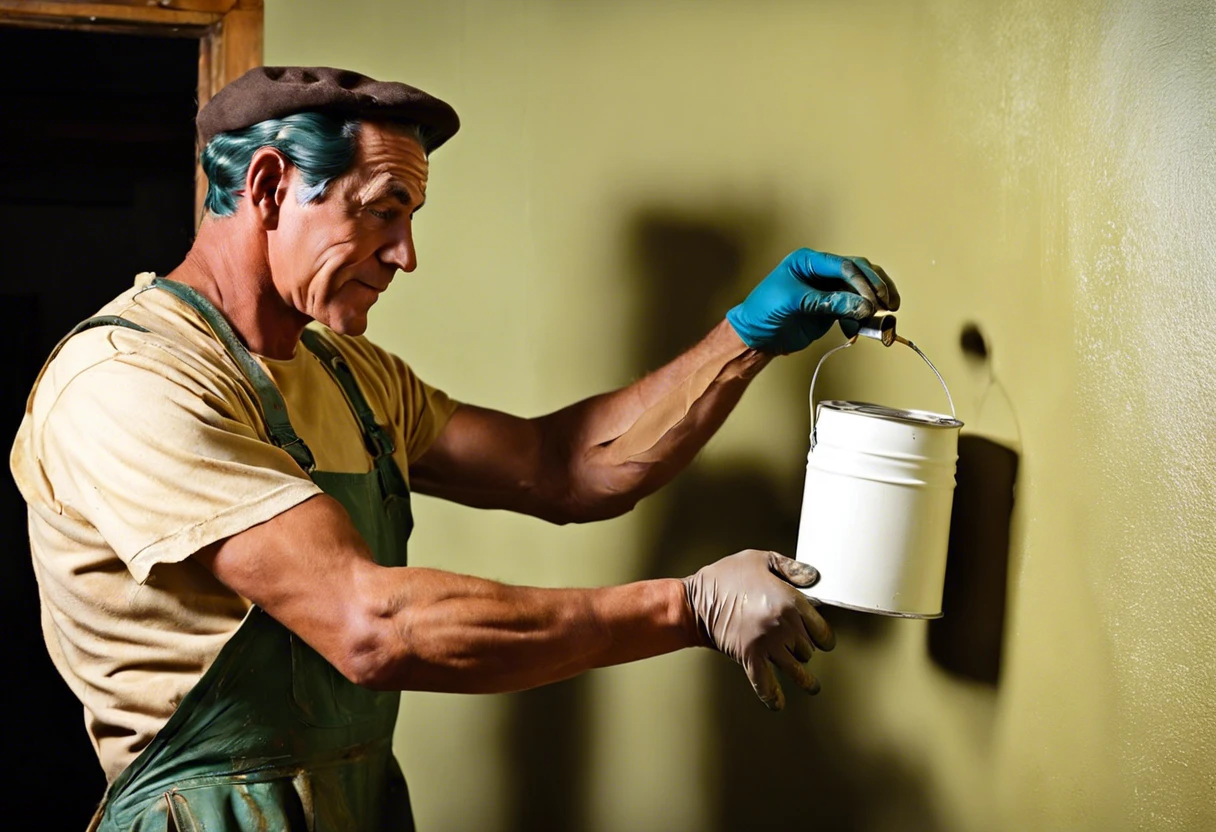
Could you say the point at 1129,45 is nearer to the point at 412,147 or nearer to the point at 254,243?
the point at 412,147

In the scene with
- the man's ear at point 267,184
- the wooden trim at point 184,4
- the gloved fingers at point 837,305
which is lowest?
the gloved fingers at point 837,305

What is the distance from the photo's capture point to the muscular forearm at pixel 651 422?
1.73 meters

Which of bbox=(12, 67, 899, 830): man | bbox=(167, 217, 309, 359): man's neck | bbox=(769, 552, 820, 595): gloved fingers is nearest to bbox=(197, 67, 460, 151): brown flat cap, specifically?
bbox=(12, 67, 899, 830): man

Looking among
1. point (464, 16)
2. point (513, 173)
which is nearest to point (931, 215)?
point (513, 173)

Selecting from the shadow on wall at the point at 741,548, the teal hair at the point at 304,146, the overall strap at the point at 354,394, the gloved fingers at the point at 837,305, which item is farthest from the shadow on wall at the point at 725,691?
the teal hair at the point at 304,146

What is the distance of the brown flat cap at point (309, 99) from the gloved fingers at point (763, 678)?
85cm

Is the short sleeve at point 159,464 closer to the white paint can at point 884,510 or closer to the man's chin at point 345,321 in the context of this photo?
the man's chin at point 345,321

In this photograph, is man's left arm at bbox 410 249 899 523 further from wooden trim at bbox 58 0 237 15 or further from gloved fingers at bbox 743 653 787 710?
wooden trim at bbox 58 0 237 15

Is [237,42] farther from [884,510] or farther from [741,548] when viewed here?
[884,510]

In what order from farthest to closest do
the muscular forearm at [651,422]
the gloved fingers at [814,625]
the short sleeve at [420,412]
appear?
the short sleeve at [420,412] → the muscular forearm at [651,422] → the gloved fingers at [814,625]

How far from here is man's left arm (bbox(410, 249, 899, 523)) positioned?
5.34 ft

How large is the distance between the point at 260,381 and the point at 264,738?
46cm

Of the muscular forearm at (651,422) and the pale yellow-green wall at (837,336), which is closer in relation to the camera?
the pale yellow-green wall at (837,336)

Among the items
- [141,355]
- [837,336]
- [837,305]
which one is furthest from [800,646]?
[141,355]
